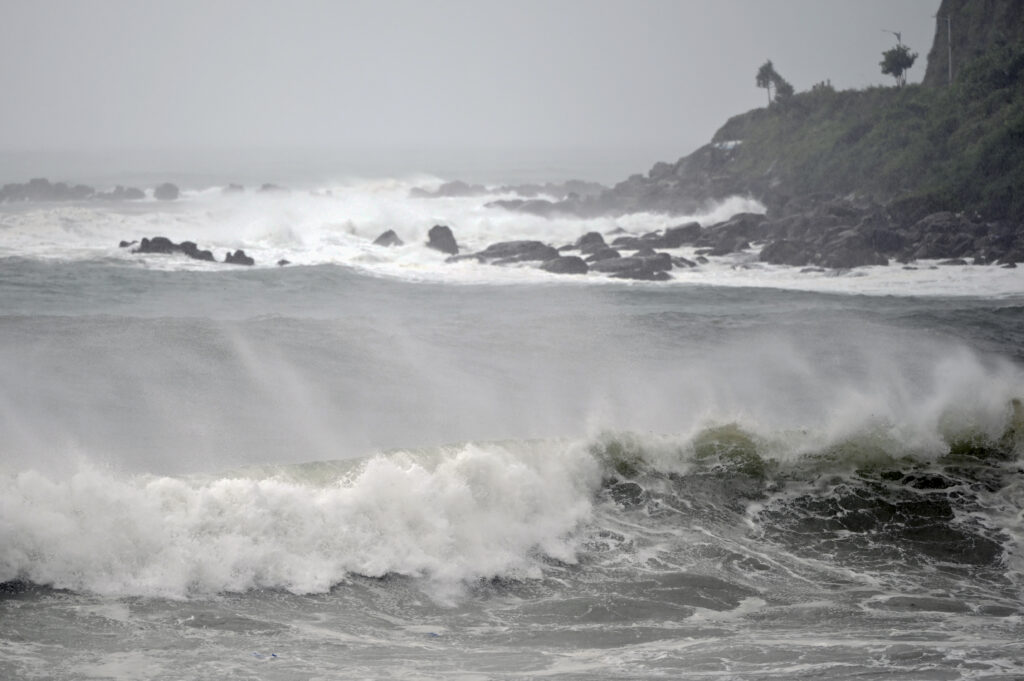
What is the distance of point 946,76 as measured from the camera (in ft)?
216

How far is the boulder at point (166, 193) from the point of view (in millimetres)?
71938

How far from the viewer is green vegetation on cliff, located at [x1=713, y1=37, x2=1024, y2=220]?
148 feet

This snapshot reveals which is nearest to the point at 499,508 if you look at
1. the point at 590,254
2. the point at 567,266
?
the point at 567,266

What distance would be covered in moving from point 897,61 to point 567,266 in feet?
135

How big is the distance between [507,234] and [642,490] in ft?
127

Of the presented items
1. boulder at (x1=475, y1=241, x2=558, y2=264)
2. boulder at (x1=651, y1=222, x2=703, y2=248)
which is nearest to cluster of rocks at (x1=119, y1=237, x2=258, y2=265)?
boulder at (x1=475, y1=241, x2=558, y2=264)

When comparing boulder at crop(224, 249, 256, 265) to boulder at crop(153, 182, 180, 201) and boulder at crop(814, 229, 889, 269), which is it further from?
boulder at crop(153, 182, 180, 201)

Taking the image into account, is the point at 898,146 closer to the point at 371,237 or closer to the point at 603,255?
the point at 603,255

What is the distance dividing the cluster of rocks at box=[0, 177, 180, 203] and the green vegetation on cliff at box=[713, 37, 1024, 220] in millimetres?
36785

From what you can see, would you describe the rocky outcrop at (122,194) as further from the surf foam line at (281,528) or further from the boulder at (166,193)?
the surf foam line at (281,528)

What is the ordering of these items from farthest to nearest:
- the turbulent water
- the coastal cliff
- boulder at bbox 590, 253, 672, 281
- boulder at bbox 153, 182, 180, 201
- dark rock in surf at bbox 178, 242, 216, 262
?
boulder at bbox 153, 182, 180, 201 → the coastal cliff → dark rock in surf at bbox 178, 242, 216, 262 → boulder at bbox 590, 253, 672, 281 → the turbulent water

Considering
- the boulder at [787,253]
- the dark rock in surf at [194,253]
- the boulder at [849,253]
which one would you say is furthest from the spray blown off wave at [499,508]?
the dark rock in surf at [194,253]

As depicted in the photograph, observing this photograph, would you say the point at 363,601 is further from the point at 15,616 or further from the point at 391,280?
the point at 391,280

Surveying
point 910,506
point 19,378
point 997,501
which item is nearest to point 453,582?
point 910,506
